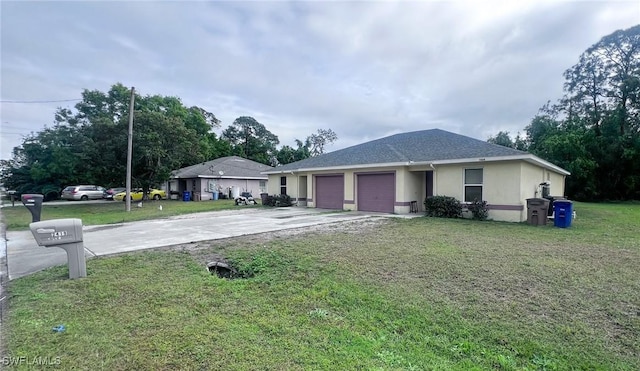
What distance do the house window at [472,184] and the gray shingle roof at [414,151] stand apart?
2.52 feet

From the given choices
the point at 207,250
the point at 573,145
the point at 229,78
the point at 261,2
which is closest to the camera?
the point at 207,250

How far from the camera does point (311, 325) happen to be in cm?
314

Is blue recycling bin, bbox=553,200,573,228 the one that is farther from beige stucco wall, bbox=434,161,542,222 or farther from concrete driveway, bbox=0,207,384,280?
concrete driveway, bbox=0,207,384,280

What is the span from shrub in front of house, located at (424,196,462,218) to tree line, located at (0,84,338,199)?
62.5 feet

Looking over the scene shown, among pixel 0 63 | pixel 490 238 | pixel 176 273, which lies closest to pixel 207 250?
pixel 176 273

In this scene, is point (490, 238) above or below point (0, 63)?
below

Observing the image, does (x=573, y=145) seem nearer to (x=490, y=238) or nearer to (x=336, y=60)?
(x=336, y=60)

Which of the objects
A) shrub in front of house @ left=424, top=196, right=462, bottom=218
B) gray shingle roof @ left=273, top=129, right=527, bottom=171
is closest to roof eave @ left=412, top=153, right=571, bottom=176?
gray shingle roof @ left=273, top=129, right=527, bottom=171

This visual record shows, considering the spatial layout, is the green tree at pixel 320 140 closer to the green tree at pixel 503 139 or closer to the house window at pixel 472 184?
the green tree at pixel 503 139

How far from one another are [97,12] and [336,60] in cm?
1051

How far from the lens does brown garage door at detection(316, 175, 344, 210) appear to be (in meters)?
16.4

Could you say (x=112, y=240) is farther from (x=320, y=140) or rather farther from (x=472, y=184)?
(x=320, y=140)

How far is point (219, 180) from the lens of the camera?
2698cm

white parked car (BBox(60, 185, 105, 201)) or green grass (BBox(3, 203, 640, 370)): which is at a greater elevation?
white parked car (BBox(60, 185, 105, 201))
